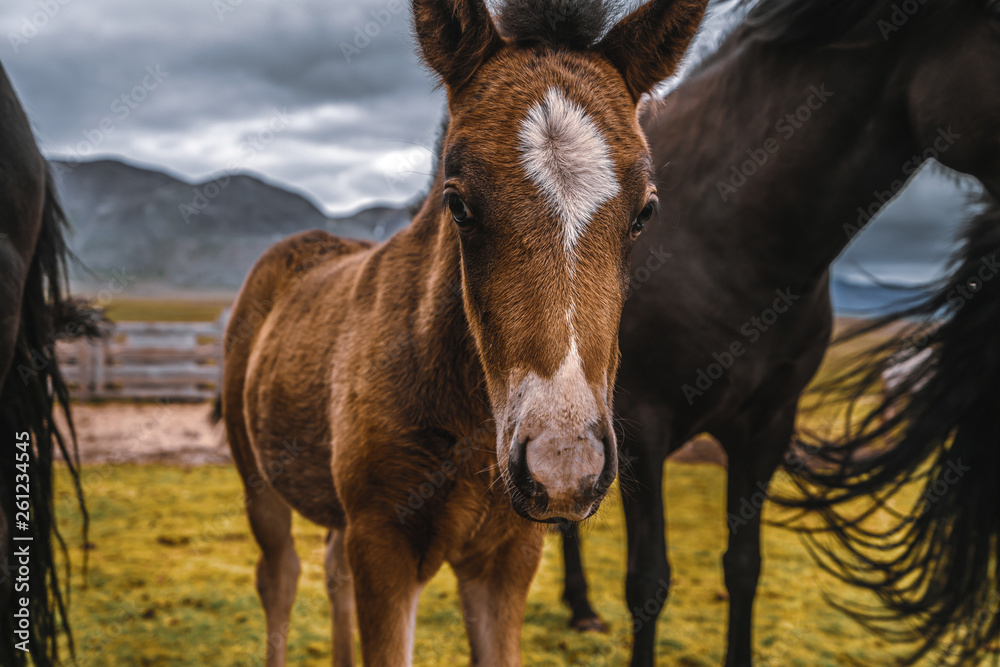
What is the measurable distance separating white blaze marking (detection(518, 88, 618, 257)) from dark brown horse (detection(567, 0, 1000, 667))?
1191 mm

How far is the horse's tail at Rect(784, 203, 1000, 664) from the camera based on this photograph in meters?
2.88

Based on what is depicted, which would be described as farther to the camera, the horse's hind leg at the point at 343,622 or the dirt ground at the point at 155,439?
the dirt ground at the point at 155,439

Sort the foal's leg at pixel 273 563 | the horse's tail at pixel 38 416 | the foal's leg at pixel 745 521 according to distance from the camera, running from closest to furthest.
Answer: the horse's tail at pixel 38 416
the foal's leg at pixel 745 521
the foal's leg at pixel 273 563

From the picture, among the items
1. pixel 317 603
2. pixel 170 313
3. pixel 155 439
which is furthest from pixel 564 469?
pixel 170 313

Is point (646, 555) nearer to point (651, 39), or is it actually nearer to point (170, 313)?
point (651, 39)

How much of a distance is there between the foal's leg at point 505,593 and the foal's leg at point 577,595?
Answer: 1803 mm

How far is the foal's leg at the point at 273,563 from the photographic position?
9.74ft

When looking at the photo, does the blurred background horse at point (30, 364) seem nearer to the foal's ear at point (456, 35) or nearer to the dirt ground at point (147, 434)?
the foal's ear at point (456, 35)

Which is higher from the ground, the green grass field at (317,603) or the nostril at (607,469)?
the nostril at (607,469)

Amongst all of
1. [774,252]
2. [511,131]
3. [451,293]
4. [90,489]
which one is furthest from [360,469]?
[90,489]

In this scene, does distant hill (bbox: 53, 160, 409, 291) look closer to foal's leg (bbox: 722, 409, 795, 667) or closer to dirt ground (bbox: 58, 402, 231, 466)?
dirt ground (bbox: 58, 402, 231, 466)

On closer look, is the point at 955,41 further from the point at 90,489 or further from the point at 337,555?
the point at 90,489

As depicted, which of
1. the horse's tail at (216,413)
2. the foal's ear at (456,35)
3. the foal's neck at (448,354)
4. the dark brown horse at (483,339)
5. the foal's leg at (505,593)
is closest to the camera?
the dark brown horse at (483,339)

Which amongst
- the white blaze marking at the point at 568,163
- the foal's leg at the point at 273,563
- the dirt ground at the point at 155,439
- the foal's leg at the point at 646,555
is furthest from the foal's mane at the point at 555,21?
the dirt ground at the point at 155,439
